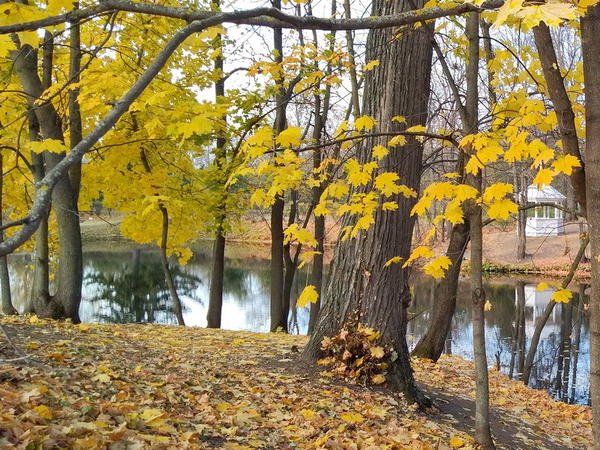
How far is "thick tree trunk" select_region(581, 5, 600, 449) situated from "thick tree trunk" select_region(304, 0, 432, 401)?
213cm

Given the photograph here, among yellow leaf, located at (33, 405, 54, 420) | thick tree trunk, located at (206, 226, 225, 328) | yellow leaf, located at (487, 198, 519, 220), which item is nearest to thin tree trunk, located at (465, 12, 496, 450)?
yellow leaf, located at (487, 198, 519, 220)

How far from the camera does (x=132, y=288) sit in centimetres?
2205

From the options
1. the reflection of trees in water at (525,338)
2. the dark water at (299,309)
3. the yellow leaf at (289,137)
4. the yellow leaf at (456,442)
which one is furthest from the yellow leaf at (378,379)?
the dark water at (299,309)

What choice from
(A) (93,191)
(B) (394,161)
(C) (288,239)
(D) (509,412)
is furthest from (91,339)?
(A) (93,191)

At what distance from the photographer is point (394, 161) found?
4953 mm

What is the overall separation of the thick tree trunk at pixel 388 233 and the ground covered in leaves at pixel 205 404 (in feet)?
1.91

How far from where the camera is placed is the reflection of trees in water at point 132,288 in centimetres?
1866

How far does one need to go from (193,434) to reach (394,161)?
10.0ft

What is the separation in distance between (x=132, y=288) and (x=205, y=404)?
19.5 meters

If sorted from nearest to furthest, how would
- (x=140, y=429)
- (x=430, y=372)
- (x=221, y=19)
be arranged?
(x=221, y=19)
(x=140, y=429)
(x=430, y=372)

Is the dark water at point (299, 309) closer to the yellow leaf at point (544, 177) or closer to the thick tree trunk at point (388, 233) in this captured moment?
the thick tree trunk at point (388, 233)

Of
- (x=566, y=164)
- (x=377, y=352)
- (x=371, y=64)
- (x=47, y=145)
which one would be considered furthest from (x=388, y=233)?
(x=47, y=145)

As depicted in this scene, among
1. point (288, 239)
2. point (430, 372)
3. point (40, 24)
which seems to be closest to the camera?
point (40, 24)

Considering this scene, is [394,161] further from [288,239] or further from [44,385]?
[44,385]
